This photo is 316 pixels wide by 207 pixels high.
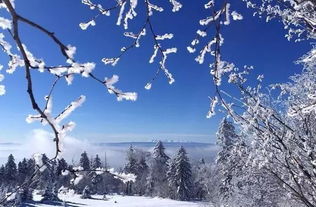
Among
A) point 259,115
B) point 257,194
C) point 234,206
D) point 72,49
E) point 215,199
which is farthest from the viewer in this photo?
point 215,199

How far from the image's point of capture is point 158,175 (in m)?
78.7

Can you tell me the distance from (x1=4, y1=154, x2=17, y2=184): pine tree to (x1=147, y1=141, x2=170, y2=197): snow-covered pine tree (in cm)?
2356

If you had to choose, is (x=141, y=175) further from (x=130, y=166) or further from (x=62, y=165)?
(x=62, y=165)

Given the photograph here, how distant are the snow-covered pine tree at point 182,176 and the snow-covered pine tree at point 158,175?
6.29 m

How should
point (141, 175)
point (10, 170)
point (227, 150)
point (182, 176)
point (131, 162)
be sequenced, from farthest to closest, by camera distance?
point (131, 162), point (141, 175), point (10, 170), point (182, 176), point (227, 150)

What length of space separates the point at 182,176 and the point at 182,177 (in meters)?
0.32

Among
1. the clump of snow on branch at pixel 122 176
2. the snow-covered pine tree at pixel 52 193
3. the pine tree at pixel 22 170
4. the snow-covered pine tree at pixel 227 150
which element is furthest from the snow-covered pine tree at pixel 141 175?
the clump of snow on branch at pixel 122 176

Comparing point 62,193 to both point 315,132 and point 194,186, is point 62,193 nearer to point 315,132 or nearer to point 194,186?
point 315,132

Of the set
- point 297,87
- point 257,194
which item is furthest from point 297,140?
point 257,194

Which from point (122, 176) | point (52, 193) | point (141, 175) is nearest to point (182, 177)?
point (141, 175)

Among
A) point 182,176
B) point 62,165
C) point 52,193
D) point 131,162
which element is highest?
point 131,162

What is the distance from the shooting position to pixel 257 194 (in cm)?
1805

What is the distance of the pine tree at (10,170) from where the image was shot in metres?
70.9

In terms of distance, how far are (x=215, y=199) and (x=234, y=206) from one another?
1194 centimetres
